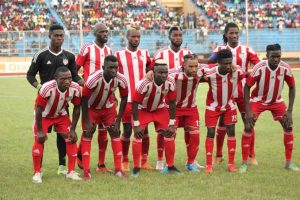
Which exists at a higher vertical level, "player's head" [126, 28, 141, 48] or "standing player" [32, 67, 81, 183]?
"player's head" [126, 28, 141, 48]

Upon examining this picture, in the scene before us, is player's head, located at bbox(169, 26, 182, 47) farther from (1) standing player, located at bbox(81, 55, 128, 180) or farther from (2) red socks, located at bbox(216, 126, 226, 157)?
(2) red socks, located at bbox(216, 126, 226, 157)

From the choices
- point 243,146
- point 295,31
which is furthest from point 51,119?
point 295,31

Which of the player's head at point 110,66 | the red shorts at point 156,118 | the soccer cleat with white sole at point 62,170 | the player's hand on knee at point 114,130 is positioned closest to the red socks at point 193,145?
the red shorts at point 156,118

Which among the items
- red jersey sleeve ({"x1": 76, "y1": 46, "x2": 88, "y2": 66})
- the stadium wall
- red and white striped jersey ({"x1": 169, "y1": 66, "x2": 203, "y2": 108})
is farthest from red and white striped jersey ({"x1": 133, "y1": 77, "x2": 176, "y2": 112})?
the stadium wall

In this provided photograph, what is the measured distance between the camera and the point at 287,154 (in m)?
10.5

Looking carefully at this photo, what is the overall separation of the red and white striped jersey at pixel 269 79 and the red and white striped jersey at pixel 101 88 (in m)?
2.04

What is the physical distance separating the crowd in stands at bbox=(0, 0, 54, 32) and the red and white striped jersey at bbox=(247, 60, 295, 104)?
113 feet

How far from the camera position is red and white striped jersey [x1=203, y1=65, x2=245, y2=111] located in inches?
407

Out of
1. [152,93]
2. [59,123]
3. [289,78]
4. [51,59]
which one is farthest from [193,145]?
[51,59]

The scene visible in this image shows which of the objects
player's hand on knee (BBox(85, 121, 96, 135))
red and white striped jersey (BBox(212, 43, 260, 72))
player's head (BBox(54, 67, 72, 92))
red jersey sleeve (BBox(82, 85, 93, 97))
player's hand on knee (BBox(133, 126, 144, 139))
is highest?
red and white striped jersey (BBox(212, 43, 260, 72))

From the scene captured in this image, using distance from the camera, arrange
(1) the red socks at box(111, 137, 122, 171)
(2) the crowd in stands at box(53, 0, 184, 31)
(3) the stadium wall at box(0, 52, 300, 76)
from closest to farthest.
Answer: (1) the red socks at box(111, 137, 122, 171)
(3) the stadium wall at box(0, 52, 300, 76)
(2) the crowd in stands at box(53, 0, 184, 31)

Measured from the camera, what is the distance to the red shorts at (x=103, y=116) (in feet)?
32.8

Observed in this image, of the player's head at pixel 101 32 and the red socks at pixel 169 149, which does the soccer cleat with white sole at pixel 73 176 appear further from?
the player's head at pixel 101 32

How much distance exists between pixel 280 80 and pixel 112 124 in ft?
9.15
